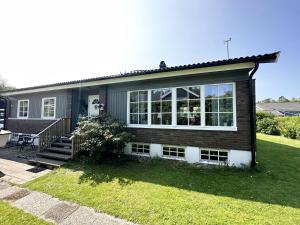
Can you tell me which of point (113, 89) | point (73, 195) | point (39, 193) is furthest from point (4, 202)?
point (113, 89)

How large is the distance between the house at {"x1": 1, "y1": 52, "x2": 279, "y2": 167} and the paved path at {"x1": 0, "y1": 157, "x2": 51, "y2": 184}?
127 cm

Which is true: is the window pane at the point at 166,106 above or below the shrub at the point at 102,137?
above

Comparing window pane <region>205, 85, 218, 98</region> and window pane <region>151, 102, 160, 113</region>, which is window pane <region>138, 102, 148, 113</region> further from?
window pane <region>205, 85, 218, 98</region>

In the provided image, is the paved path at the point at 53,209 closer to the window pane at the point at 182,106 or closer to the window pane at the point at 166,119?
the window pane at the point at 166,119

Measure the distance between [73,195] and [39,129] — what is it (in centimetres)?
856

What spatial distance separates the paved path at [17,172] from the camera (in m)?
→ 5.59

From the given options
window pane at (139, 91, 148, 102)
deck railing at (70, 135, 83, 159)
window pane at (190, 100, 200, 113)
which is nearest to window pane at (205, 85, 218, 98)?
window pane at (190, 100, 200, 113)

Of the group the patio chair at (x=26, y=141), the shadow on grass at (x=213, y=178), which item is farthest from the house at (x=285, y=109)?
the patio chair at (x=26, y=141)

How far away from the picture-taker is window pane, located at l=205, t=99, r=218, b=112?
21.8 ft

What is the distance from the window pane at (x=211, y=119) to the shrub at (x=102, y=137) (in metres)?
3.09

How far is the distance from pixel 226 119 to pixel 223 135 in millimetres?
595

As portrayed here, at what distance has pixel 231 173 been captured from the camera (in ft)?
18.8

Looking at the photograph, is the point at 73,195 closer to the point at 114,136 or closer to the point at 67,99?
the point at 114,136

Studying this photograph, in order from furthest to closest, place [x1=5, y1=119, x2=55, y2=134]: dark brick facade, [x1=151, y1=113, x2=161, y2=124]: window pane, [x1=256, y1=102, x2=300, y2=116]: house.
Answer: [x1=256, y1=102, x2=300, y2=116]: house
[x1=5, y1=119, x2=55, y2=134]: dark brick facade
[x1=151, y1=113, x2=161, y2=124]: window pane
